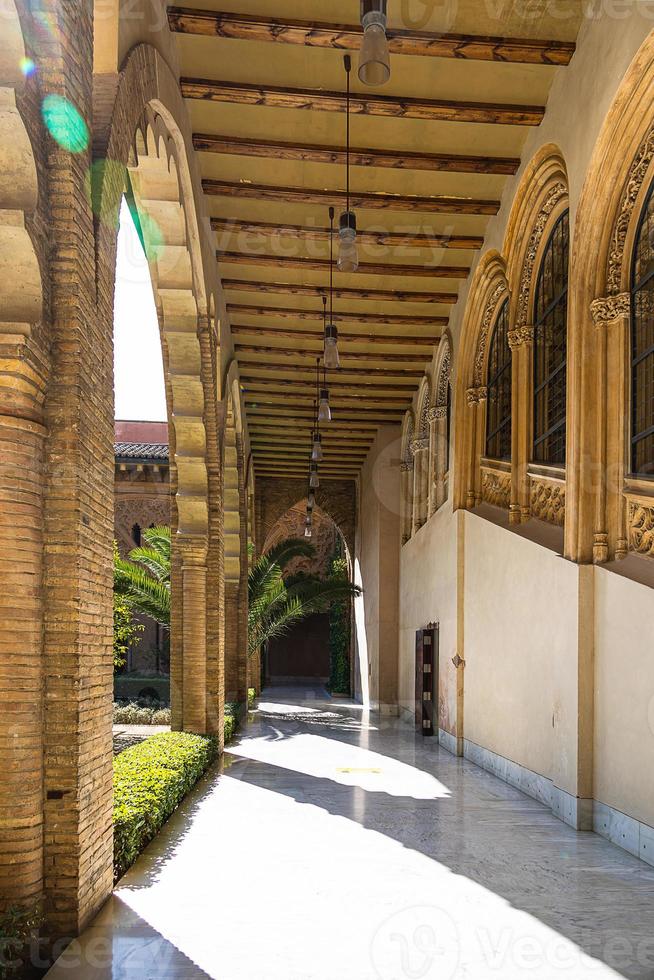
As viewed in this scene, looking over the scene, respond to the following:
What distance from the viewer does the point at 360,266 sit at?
1382cm

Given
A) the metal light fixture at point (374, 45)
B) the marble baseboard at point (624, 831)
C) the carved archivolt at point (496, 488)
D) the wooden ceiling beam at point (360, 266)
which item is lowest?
the marble baseboard at point (624, 831)

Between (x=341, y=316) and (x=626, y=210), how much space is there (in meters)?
7.46

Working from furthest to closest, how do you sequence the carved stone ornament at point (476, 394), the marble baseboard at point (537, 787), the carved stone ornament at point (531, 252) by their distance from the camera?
the carved stone ornament at point (476, 394) < the carved stone ornament at point (531, 252) < the marble baseboard at point (537, 787)

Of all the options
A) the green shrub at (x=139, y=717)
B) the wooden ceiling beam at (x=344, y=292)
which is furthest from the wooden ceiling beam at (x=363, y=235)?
the green shrub at (x=139, y=717)

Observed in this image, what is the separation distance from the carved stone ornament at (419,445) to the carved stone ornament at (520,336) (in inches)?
270

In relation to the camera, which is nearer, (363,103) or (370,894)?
(370,894)

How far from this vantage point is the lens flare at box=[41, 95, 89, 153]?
4.98 m

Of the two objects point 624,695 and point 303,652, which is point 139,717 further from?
point 303,652

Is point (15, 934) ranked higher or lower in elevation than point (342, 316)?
lower

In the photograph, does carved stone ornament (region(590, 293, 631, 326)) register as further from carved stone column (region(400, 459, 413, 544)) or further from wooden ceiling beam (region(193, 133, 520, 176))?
carved stone column (region(400, 459, 413, 544))

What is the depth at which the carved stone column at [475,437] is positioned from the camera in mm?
13867

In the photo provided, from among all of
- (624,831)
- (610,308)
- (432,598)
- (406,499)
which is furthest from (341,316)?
(624,831)

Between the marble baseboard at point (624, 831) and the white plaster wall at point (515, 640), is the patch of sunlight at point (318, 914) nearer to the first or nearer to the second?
the marble baseboard at point (624, 831)

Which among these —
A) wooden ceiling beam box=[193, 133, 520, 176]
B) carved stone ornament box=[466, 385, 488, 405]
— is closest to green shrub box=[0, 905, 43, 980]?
wooden ceiling beam box=[193, 133, 520, 176]
